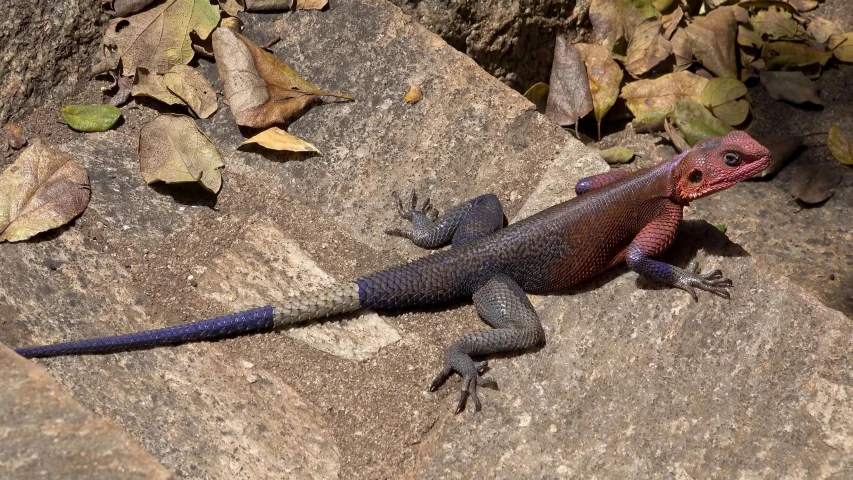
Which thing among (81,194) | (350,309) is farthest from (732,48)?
(81,194)

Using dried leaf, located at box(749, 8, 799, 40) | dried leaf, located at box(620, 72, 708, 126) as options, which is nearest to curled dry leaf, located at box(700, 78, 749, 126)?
dried leaf, located at box(620, 72, 708, 126)

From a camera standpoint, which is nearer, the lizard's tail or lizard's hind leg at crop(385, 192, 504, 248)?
the lizard's tail

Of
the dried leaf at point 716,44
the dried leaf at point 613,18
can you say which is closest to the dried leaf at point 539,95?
the dried leaf at point 613,18

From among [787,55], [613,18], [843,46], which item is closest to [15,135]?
[613,18]

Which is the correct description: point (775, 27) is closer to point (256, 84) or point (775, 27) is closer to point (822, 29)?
point (822, 29)

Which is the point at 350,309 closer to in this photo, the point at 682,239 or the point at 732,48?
the point at 682,239

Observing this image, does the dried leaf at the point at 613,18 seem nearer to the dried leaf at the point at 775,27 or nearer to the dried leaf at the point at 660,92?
the dried leaf at the point at 660,92

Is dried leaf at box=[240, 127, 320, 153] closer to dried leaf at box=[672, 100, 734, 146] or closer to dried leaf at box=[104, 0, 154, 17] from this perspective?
dried leaf at box=[104, 0, 154, 17]

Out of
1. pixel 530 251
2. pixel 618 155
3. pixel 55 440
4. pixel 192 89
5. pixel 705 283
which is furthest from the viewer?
pixel 618 155
